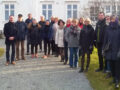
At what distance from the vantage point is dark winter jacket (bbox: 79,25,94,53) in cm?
949

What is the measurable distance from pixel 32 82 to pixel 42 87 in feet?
2.29

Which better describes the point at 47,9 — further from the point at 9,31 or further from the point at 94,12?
the point at 9,31

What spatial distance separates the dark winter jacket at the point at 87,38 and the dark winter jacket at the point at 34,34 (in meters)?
3.45

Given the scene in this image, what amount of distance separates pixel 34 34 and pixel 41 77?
12.2 feet

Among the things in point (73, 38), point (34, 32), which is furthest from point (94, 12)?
point (73, 38)

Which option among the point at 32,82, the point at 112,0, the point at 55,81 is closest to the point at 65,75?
the point at 55,81

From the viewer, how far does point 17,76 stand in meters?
9.38

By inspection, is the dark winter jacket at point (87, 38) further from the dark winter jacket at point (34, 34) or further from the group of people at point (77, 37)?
the dark winter jacket at point (34, 34)

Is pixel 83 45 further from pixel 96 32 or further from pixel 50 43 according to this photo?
pixel 50 43

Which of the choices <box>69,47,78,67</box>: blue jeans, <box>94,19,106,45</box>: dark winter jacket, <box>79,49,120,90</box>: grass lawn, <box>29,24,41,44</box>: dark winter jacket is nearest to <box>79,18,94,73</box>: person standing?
<box>94,19,106,45</box>: dark winter jacket

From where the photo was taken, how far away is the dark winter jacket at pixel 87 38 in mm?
9492

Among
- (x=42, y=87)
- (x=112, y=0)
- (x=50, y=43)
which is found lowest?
(x=42, y=87)

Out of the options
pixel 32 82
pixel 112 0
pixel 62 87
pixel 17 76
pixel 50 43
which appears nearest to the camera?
pixel 62 87

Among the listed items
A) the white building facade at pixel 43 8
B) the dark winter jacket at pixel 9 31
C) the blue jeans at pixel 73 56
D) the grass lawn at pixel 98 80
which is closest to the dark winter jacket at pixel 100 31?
the grass lawn at pixel 98 80
